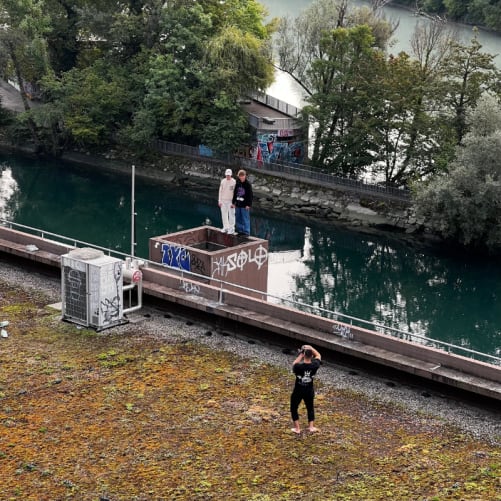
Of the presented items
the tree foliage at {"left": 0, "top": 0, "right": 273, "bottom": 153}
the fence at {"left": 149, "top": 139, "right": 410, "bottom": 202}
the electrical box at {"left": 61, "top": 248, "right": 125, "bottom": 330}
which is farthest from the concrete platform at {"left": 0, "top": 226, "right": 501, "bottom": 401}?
the tree foliage at {"left": 0, "top": 0, "right": 273, "bottom": 153}

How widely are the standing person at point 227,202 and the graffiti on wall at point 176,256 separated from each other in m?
1.73

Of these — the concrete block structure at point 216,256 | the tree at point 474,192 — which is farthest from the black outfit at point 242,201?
the tree at point 474,192

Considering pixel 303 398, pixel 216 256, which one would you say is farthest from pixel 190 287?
pixel 303 398

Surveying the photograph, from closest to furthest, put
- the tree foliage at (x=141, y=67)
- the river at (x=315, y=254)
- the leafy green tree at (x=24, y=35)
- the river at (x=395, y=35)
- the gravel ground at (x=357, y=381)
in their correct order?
the gravel ground at (x=357, y=381)
the river at (x=315, y=254)
the tree foliage at (x=141, y=67)
the leafy green tree at (x=24, y=35)
the river at (x=395, y=35)

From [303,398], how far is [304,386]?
0.44m

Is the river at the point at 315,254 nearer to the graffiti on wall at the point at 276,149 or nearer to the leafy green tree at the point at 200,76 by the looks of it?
the graffiti on wall at the point at 276,149

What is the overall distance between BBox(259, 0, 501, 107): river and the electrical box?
4041 cm

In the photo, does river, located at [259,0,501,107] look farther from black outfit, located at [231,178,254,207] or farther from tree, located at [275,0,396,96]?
black outfit, located at [231,178,254,207]

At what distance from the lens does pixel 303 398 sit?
18078 mm

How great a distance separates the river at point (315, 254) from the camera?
41.5 meters

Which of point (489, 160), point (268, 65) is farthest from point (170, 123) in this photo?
point (489, 160)

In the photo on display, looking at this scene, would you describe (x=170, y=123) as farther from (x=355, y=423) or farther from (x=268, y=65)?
(x=355, y=423)

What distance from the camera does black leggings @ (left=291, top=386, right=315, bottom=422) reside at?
17.8m

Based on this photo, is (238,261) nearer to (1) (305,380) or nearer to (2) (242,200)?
(2) (242,200)
